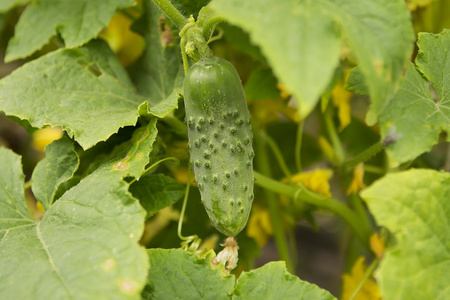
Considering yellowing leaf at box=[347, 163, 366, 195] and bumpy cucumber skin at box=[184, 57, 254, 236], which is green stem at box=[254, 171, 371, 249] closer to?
yellowing leaf at box=[347, 163, 366, 195]

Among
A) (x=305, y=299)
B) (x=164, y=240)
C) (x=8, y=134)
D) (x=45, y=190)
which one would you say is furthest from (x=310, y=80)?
(x=8, y=134)

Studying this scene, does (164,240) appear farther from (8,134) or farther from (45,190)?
(8,134)

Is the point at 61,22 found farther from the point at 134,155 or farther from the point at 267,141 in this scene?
the point at 267,141

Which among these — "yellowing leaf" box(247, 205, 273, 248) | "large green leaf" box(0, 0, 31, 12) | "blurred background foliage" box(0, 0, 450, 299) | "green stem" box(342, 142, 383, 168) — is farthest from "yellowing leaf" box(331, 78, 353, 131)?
"large green leaf" box(0, 0, 31, 12)

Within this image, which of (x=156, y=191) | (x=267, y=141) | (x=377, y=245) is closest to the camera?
(x=156, y=191)

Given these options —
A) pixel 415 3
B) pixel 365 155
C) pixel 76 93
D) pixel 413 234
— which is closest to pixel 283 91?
pixel 365 155

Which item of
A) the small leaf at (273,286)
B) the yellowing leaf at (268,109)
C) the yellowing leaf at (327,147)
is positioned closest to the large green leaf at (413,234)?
the small leaf at (273,286)
